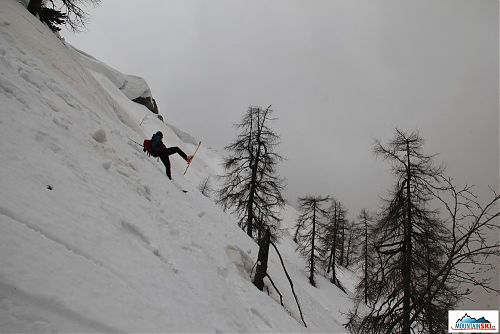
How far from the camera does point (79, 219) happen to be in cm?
377

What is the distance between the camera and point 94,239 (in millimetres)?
3676

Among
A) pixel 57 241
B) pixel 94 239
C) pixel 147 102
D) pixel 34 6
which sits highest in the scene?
pixel 147 102

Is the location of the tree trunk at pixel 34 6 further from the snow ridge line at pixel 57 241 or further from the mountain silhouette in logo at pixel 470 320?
the mountain silhouette in logo at pixel 470 320

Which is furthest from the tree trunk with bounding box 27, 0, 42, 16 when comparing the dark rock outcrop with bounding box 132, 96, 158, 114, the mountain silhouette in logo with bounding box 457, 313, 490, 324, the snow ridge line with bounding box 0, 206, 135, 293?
the dark rock outcrop with bounding box 132, 96, 158, 114

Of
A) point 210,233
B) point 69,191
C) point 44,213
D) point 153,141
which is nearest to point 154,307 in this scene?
point 44,213

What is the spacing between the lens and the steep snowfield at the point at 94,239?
2.67 metres

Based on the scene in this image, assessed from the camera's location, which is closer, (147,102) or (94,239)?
(94,239)

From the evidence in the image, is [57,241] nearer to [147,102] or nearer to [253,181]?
[253,181]

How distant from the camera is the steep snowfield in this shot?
8.75ft
